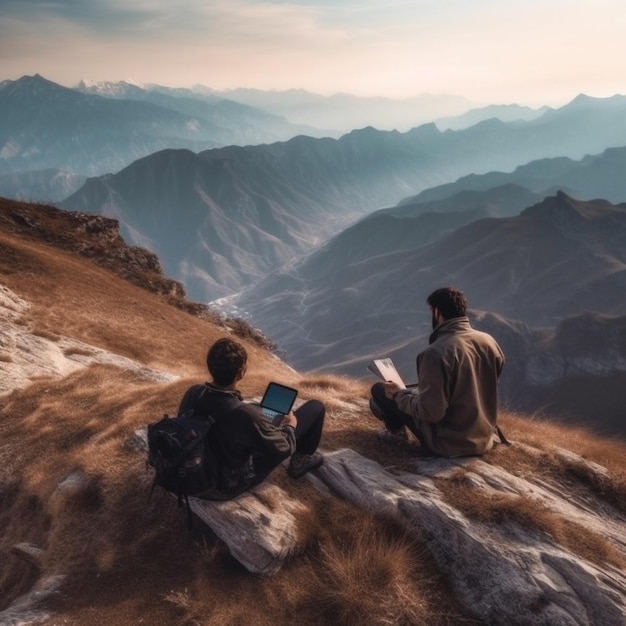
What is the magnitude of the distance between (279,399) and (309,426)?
77 centimetres

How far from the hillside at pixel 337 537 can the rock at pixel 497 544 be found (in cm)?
2

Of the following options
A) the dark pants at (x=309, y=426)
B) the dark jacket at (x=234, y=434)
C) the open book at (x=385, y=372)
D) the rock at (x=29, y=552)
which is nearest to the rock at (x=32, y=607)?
the rock at (x=29, y=552)

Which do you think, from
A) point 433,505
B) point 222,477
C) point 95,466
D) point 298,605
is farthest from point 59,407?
point 433,505

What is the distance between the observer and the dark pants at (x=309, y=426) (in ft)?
27.4

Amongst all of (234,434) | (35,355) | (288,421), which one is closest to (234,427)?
(234,434)

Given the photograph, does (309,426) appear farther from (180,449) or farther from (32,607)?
(32,607)

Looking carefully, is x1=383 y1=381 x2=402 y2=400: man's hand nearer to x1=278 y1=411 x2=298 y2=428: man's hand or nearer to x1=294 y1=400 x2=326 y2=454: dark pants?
x1=294 y1=400 x2=326 y2=454: dark pants

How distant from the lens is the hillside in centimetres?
614

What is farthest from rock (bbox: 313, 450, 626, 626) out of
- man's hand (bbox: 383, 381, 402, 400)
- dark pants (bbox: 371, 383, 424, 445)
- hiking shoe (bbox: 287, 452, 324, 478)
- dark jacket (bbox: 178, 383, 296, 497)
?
dark jacket (bbox: 178, 383, 296, 497)

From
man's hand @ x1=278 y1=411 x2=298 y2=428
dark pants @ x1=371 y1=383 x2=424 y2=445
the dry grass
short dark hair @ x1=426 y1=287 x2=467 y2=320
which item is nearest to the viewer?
the dry grass

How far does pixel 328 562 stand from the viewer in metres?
6.59

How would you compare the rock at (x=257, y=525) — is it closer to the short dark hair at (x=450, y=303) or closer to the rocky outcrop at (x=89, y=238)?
the short dark hair at (x=450, y=303)

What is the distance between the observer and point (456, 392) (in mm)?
7883

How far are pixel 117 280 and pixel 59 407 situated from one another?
2731cm
